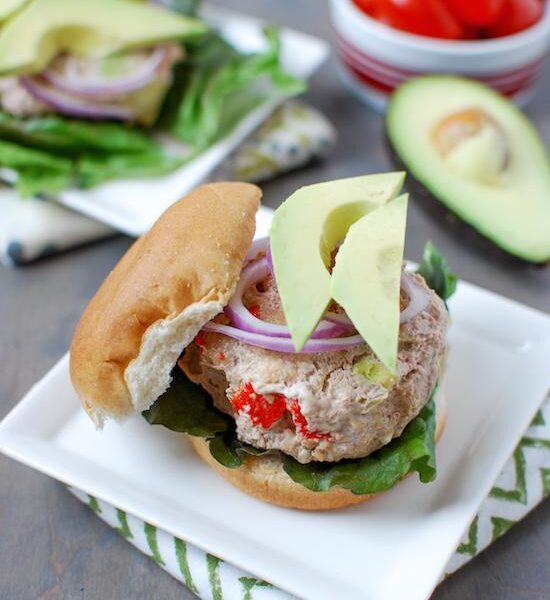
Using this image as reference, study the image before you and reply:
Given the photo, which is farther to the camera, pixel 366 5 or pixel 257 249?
pixel 366 5

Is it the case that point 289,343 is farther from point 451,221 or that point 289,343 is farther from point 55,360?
point 451,221

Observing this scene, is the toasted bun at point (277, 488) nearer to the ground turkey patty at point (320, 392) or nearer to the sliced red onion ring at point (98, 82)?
the ground turkey patty at point (320, 392)

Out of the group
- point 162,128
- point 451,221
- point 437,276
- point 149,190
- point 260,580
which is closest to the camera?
point 260,580

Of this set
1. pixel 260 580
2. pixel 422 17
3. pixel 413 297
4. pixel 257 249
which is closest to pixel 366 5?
pixel 422 17

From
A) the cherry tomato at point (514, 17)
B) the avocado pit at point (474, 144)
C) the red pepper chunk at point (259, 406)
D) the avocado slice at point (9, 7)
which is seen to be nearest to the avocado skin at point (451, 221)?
the avocado pit at point (474, 144)

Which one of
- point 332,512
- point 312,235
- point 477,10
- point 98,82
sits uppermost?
point 312,235

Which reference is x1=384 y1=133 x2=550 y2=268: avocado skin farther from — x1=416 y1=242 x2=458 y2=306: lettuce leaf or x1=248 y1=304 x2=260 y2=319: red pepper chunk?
x1=248 y1=304 x2=260 y2=319: red pepper chunk

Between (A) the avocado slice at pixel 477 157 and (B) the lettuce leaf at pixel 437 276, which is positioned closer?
(B) the lettuce leaf at pixel 437 276

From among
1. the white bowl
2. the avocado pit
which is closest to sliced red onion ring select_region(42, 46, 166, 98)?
the white bowl
